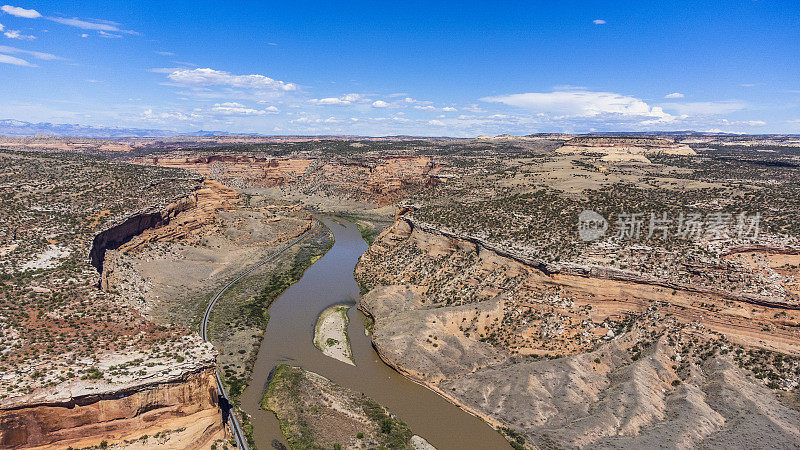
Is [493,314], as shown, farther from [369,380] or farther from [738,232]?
[738,232]

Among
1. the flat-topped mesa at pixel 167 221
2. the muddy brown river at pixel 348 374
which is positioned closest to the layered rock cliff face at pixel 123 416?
the muddy brown river at pixel 348 374

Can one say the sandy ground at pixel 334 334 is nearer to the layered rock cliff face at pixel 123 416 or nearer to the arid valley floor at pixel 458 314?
the arid valley floor at pixel 458 314

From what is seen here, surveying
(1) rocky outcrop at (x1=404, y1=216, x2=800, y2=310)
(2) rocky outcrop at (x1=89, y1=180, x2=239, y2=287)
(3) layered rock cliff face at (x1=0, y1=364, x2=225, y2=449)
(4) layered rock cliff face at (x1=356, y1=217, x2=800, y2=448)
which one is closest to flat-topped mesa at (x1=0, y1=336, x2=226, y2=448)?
(3) layered rock cliff face at (x1=0, y1=364, x2=225, y2=449)

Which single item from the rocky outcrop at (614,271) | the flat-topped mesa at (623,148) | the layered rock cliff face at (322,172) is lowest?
the rocky outcrop at (614,271)

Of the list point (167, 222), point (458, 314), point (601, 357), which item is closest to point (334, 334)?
point (458, 314)

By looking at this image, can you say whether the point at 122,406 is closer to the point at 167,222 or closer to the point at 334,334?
the point at 334,334

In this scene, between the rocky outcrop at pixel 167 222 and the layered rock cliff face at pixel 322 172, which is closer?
the rocky outcrop at pixel 167 222
